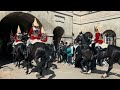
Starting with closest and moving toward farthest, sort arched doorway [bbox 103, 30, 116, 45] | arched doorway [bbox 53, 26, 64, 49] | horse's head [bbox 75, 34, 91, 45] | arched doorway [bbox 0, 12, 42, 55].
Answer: horse's head [bbox 75, 34, 91, 45] < arched doorway [bbox 0, 12, 42, 55] < arched doorway [bbox 103, 30, 116, 45] < arched doorway [bbox 53, 26, 64, 49]

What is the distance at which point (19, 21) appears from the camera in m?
19.7

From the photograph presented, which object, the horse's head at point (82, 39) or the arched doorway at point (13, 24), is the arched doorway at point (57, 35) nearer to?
the arched doorway at point (13, 24)

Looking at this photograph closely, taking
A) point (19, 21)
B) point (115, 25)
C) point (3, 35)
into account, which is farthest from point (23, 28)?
point (115, 25)

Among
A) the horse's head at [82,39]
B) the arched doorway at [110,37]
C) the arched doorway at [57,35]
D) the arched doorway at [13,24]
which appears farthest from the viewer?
the arched doorway at [57,35]

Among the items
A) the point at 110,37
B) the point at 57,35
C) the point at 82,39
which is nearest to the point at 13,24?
the point at 57,35

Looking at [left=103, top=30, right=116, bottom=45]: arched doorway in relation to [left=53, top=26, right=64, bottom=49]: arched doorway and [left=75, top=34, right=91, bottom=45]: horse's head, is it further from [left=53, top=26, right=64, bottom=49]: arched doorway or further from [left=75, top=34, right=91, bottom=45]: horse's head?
[left=75, top=34, right=91, bottom=45]: horse's head

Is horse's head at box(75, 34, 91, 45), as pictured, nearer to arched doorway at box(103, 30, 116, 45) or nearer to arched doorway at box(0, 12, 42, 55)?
arched doorway at box(0, 12, 42, 55)

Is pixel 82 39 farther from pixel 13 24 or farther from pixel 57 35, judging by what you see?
pixel 13 24

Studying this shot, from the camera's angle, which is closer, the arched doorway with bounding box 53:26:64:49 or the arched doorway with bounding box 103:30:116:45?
the arched doorway with bounding box 103:30:116:45

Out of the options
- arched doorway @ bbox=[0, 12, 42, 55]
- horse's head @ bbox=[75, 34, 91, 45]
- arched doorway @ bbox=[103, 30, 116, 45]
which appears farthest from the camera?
arched doorway @ bbox=[103, 30, 116, 45]

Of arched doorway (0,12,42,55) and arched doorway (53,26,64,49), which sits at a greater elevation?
arched doorway (0,12,42,55)

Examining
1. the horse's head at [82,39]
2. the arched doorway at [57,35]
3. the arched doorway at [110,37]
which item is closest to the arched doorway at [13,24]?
the arched doorway at [57,35]

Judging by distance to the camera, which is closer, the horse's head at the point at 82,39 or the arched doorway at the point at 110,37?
the horse's head at the point at 82,39

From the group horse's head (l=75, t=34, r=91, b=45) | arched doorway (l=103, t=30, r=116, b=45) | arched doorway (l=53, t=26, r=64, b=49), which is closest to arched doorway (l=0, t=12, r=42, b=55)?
arched doorway (l=53, t=26, r=64, b=49)
